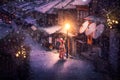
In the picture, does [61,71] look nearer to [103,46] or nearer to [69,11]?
[103,46]

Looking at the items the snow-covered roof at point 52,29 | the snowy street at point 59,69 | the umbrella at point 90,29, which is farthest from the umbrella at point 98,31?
the snow-covered roof at point 52,29

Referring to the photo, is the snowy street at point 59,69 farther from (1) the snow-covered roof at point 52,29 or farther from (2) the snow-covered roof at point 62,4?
(2) the snow-covered roof at point 62,4

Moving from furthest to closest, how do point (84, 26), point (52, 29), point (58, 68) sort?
point (52, 29), point (84, 26), point (58, 68)

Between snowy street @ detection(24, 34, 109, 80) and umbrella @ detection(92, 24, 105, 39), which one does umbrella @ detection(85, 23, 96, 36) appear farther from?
snowy street @ detection(24, 34, 109, 80)

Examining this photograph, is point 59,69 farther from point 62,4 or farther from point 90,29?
point 62,4

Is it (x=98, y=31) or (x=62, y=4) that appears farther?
(x=62, y=4)

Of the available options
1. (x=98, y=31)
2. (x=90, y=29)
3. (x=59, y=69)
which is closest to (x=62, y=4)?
(x=90, y=29)

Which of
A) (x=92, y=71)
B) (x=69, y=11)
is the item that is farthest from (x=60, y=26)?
(x=92, y=71)

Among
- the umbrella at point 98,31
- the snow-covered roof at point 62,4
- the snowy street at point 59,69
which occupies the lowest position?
the snowy street at point 59,69

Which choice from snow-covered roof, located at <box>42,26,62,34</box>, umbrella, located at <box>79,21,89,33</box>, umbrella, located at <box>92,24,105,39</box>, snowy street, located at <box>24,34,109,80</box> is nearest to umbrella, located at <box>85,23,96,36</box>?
umbrella, located at <box>79,21,89,33</box>

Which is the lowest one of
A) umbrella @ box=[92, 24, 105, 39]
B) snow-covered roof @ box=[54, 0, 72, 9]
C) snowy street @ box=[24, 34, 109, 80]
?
snowy street @ box=[24, 34, 109, 80]

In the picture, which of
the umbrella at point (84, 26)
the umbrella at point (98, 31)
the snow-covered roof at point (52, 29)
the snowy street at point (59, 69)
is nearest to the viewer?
the snowy street at point (59, 69)

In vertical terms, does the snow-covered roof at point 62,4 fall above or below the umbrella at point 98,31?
above

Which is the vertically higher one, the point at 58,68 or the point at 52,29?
the point at 52,29
